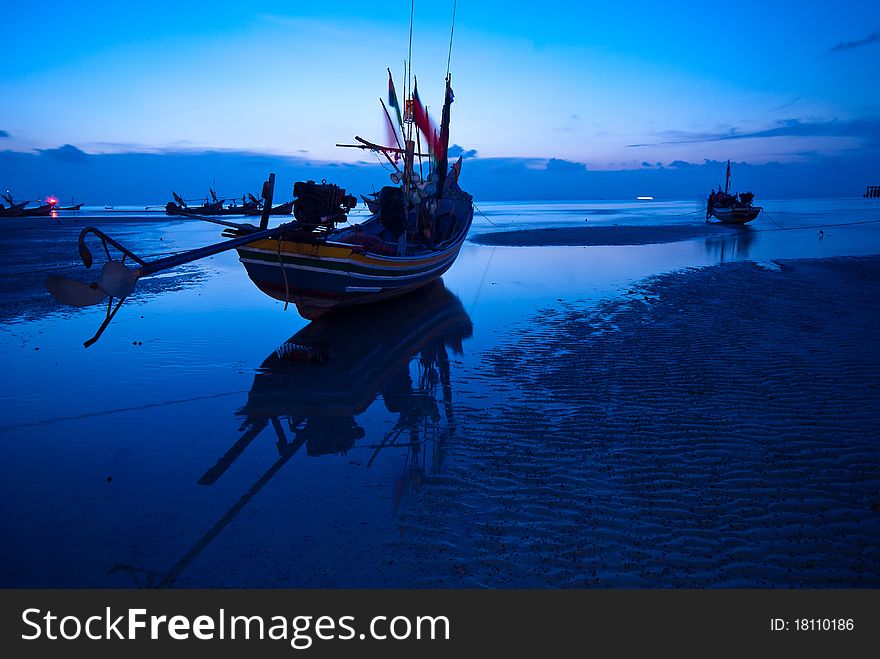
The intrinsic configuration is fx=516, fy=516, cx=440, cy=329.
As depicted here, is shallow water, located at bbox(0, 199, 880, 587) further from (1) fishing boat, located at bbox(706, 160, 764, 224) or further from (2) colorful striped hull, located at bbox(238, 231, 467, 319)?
(1) fishing boat, located at bbox(706, 160, 764, 224)

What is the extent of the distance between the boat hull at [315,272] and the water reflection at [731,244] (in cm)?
1945

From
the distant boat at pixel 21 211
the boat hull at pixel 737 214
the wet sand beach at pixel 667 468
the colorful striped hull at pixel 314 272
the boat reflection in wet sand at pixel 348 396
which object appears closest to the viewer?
the wet sand beach at pixel 667 468

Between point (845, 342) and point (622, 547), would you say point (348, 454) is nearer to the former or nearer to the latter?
point (622, 547)

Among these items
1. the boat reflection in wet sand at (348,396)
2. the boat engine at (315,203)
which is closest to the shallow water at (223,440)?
the boat reflection in wet sand at (348,396)

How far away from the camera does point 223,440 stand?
22.2 ft

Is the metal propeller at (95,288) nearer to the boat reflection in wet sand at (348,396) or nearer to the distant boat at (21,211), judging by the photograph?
the boat reflection in wet sand at (348,396)

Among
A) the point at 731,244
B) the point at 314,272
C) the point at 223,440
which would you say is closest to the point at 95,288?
the point at 223,440

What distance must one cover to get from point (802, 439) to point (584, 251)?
26.6 m

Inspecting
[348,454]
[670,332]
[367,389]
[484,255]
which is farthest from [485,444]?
[484,255]

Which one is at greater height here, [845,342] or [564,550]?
[845,342]

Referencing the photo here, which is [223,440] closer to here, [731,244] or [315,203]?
[315,203]

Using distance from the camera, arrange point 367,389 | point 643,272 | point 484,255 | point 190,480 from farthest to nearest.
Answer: point 484,255, point 643,272, point 367,389, point 190,480

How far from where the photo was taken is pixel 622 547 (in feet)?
14.1

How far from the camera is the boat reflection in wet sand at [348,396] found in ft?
19.4
